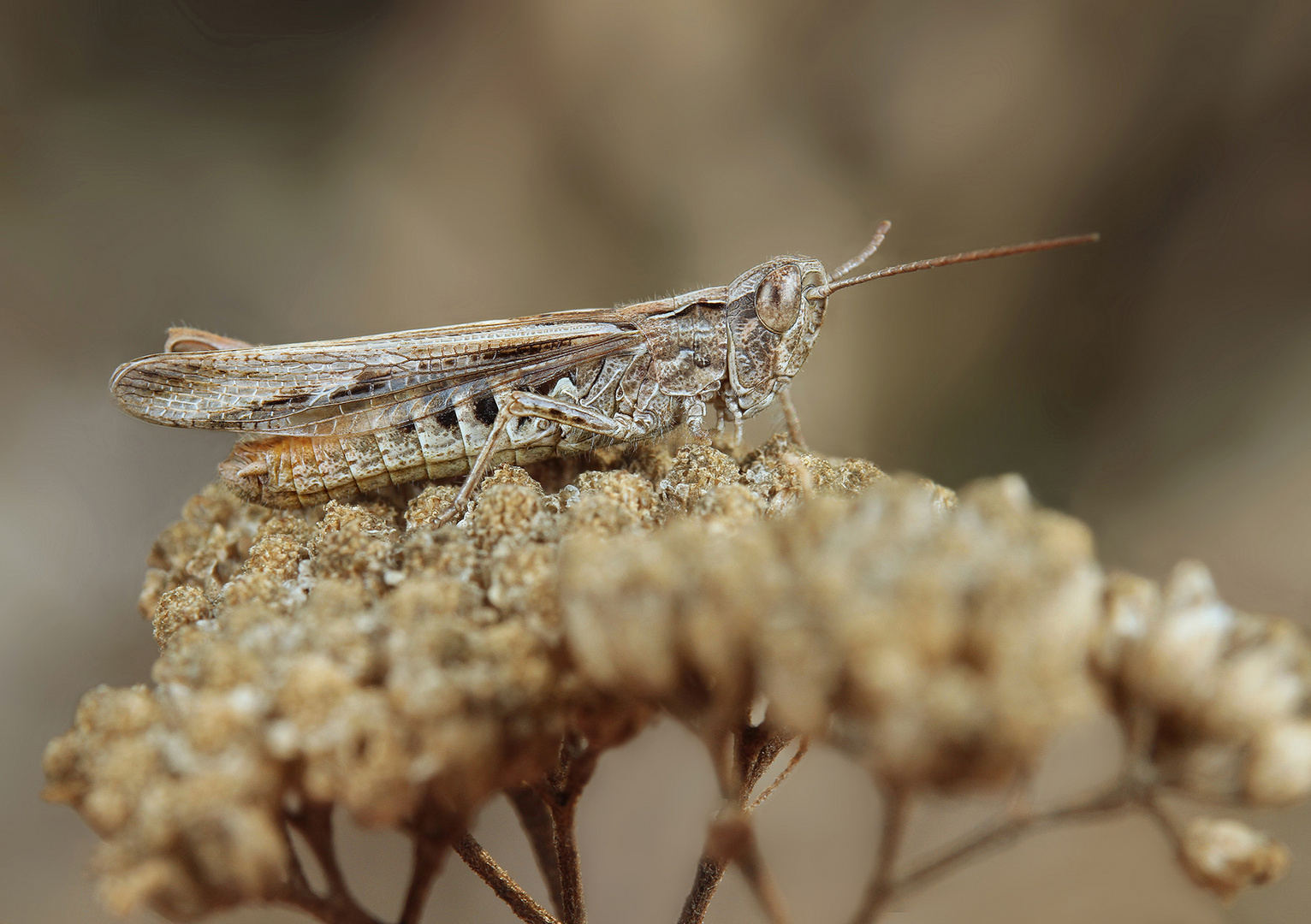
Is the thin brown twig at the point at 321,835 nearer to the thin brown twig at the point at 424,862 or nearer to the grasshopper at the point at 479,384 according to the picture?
the thin brown twig at the point at 424,862

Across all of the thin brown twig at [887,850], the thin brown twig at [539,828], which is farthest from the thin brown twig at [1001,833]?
the thin brown twig at [539,828]

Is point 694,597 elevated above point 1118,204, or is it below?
below

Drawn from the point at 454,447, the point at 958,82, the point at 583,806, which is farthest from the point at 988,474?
the point at 454,447

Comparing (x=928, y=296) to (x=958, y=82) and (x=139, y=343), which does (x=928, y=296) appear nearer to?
(x=958, y=82)

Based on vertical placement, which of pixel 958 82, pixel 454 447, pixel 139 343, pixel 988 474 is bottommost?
pixel 454 447

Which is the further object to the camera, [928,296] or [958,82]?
[928,296]

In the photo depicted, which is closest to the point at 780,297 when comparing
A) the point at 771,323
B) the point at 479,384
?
the point at 771,323
